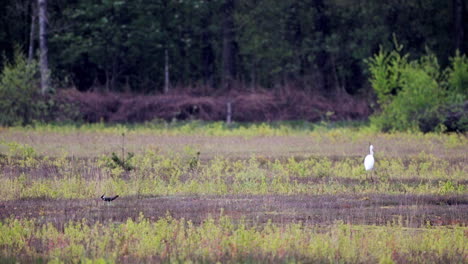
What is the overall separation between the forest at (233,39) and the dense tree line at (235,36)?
7 cm

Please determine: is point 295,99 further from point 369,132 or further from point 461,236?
point 461,236

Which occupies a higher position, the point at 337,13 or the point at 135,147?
the point at 337,13

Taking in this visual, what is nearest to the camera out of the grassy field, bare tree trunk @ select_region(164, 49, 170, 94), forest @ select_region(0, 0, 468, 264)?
the grassy field

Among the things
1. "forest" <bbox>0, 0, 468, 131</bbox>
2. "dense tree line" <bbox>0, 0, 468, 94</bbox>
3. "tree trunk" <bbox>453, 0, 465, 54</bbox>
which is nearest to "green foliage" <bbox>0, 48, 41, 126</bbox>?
"forest" <bbox>0, 0, 468, 131</bbox>

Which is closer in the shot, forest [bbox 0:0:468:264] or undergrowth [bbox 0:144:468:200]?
forest [bbox 0:0:468:264]

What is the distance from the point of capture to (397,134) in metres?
31.2

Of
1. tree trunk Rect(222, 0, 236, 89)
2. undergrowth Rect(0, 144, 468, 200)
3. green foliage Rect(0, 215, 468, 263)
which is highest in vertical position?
tree trunk Rect(222, 0, 236, 89)

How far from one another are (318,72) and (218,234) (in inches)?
1683

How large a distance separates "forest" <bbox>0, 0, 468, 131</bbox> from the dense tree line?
2.7 inches

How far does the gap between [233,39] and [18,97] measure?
21.9 metres

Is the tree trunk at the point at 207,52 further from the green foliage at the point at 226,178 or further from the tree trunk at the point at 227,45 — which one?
the green foliage at the point at 226,178

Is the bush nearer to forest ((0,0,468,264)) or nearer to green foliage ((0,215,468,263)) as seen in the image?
forest ((0,0,468,264))

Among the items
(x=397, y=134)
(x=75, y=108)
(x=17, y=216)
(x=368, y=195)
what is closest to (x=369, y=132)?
(x=397, y=134)

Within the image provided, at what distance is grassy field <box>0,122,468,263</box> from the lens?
1031 cm
